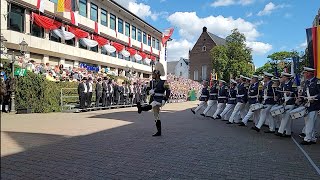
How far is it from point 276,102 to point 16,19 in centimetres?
2132

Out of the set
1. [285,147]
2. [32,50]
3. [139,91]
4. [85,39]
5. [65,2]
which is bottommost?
[285,147]

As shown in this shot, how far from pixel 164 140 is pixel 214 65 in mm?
60916

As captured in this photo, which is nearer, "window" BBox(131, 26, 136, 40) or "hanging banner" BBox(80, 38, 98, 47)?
"hanging banner" BBox(80, 38, 98, 47)

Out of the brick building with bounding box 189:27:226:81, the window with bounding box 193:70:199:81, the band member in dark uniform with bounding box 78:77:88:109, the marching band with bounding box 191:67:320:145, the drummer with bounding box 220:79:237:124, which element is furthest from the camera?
the window with bounding box 193:70:199:81

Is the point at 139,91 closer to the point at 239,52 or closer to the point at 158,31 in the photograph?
the point at 158,31

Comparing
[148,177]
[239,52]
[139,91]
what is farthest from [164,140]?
[239,52]

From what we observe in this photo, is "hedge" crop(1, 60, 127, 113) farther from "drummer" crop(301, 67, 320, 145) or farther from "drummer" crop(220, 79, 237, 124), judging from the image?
"drummer" crop(301, 67, 320, 145)

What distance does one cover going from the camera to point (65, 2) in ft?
90.7

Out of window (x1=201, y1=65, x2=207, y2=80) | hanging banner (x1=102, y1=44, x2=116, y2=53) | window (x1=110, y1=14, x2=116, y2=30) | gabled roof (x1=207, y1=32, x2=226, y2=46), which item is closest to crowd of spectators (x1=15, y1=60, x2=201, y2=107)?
hanging banner (x1=102, y1=44, x2=116, y2=53)

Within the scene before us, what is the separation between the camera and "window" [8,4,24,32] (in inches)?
967

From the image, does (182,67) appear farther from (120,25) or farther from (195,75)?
(120,25)

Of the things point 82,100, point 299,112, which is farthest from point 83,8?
point 299,112

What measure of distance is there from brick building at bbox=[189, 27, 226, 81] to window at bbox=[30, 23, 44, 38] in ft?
183

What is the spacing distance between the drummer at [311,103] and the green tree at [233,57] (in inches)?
2252
